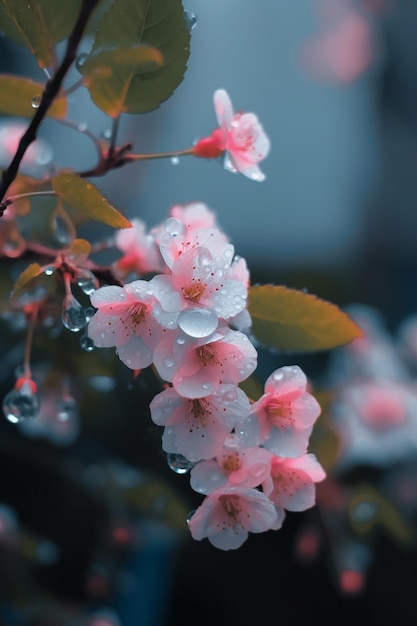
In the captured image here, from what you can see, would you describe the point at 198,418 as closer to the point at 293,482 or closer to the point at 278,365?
the point at 293,482

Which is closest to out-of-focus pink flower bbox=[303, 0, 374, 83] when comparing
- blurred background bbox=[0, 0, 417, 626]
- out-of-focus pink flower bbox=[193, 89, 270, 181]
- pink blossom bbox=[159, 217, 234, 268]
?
blurred background bbox=[0, 0, 417, 626]

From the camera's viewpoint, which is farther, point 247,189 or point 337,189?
point 337,189

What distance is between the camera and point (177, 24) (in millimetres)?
375

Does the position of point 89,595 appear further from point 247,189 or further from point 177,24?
point 247,189

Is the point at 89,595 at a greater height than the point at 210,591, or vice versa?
the point at 89,595

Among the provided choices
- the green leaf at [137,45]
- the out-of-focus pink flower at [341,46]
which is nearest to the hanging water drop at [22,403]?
the green leaf at [137,45]

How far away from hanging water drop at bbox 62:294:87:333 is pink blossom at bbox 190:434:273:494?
0.10 meters

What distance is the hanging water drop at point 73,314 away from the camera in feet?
A: 1.26

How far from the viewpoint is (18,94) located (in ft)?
1.46

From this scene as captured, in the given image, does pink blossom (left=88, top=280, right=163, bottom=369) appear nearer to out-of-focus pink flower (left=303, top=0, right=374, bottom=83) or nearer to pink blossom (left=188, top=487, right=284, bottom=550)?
pink blossom (left=188, top=487, right=284, bottom=550)

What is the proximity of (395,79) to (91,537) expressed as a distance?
1204 millimetres

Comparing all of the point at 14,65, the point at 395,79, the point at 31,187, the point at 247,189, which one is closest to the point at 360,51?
the point at 395,79

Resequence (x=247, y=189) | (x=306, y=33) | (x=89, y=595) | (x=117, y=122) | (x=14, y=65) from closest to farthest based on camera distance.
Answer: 1. (x=117, y=122)
2. (x=89, y=595)
3. (x=14, y=65)
4. (x=247, y=189)
5. (x=306, y=33)

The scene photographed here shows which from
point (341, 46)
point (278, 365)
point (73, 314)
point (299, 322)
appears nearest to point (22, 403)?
point (73, 314)
